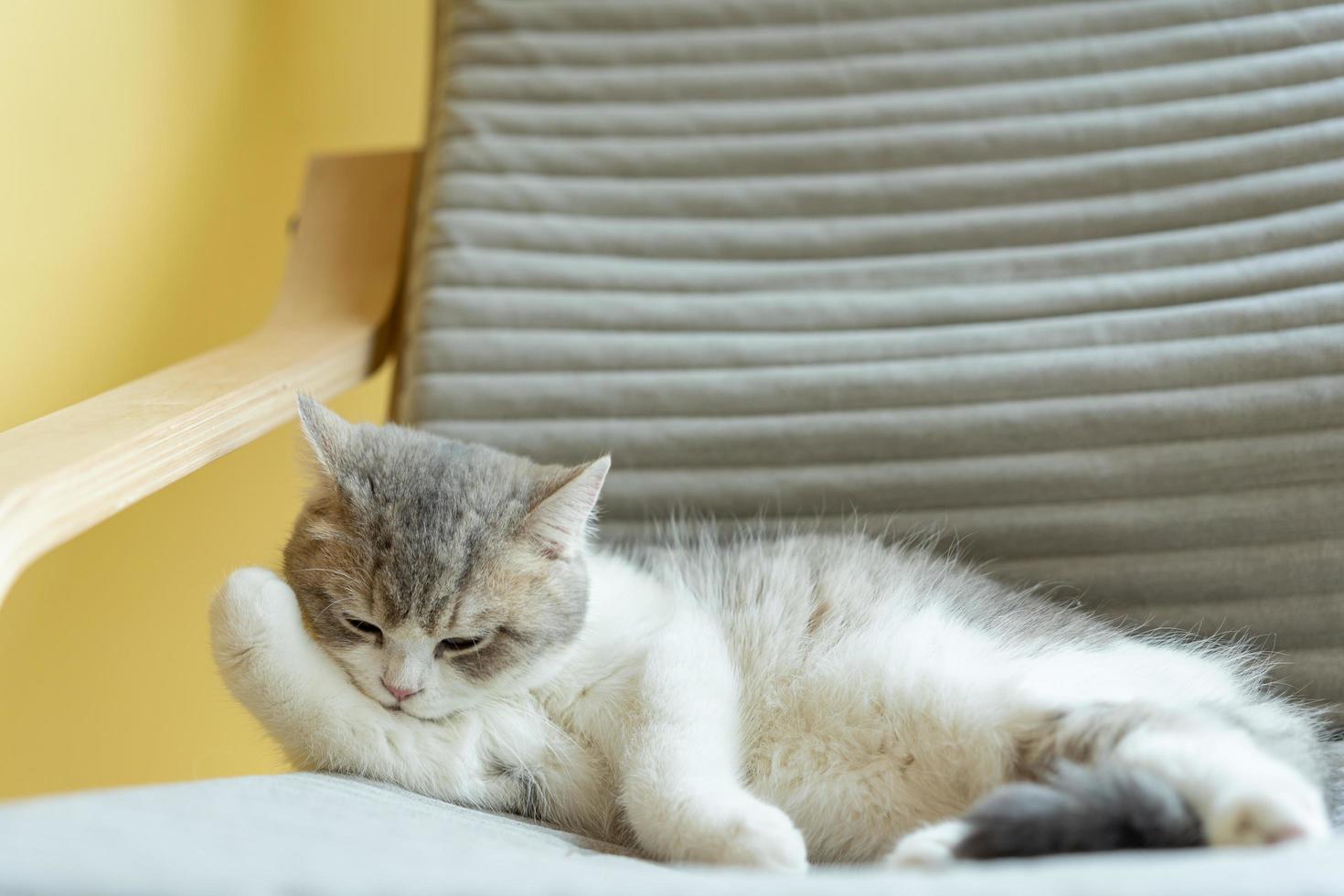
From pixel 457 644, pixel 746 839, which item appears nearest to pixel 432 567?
pixel 457 644

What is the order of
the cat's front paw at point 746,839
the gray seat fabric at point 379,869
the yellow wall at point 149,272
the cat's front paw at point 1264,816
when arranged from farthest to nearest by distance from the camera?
1. the yellow wall at point 149,272
2. the cat's front paw at point 746,839
3. the cat's front paw at point 1264,816
4. the gray seat fabric at point 379,869

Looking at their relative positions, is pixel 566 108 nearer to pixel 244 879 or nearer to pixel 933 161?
pixel 933 161

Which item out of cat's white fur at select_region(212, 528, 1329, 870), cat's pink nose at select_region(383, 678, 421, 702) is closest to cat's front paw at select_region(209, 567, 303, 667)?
cat's white fur at select_region(212, 528, 1329, 870)

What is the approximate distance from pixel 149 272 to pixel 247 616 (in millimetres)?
869

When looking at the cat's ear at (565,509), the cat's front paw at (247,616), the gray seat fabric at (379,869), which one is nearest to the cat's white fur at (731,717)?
the cat's front paw at (247,616)

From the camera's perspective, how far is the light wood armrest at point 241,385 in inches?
34.9

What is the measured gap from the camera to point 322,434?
3.67 ft

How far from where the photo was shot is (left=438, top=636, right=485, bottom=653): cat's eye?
1095 mm

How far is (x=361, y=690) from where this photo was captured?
109 centimetres

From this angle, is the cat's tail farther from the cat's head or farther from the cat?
the cat's head

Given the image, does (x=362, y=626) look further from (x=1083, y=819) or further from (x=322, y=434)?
(x=1083, y=819)

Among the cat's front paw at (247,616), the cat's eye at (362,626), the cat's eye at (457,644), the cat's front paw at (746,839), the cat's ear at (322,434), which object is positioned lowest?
the cat's front paw at (746,839)

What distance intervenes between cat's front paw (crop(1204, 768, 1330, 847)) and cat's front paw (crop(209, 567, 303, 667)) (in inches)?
31.9

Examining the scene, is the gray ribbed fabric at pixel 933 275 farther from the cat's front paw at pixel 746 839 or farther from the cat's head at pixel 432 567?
the cat's front paw at pixel 746 839
